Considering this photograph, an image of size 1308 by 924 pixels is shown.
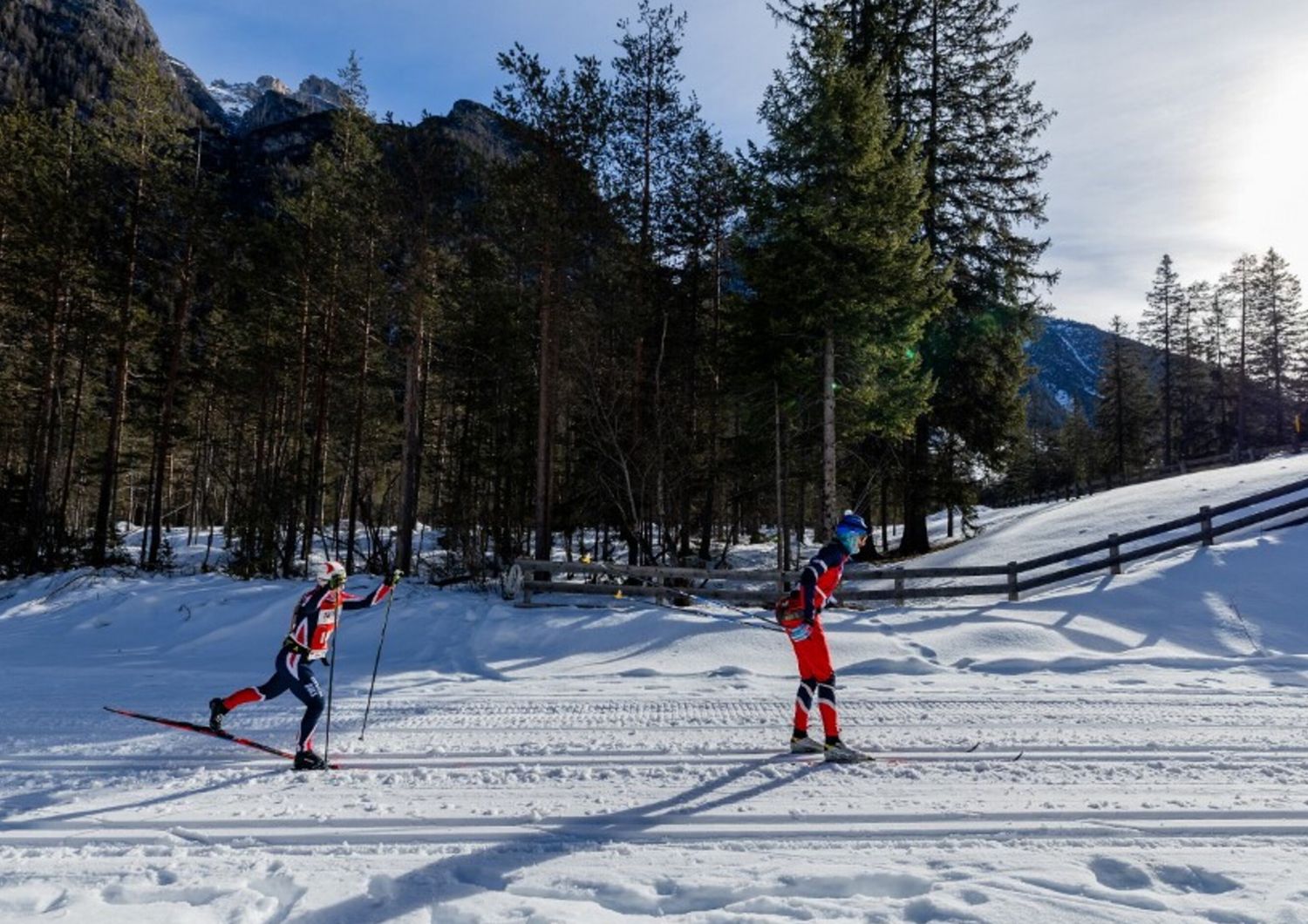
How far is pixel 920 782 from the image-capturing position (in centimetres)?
534

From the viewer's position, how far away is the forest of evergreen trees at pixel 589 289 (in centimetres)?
1644

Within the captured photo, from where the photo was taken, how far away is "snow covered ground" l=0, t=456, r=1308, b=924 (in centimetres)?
370

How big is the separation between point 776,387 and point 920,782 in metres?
13.5

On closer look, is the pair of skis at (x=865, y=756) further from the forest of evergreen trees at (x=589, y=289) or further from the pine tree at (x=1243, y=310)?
the pine tree at (x=1243, y=310)

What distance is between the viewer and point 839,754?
19.4 ft

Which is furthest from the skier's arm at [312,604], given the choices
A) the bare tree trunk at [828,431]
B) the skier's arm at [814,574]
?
the bare tree trunk at [828,431]

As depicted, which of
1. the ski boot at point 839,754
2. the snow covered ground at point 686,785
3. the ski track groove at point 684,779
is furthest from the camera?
the ski boot at point 839,754

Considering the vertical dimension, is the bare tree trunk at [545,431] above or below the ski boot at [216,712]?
above

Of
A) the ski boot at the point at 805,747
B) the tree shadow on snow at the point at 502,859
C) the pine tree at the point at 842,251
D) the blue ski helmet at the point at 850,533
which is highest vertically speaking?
the pine tree at the point at 842,251

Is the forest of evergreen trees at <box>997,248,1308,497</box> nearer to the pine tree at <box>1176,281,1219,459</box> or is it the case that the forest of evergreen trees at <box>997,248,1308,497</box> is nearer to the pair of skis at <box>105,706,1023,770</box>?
the pine tree at <box>1176,281,1219,459</box>

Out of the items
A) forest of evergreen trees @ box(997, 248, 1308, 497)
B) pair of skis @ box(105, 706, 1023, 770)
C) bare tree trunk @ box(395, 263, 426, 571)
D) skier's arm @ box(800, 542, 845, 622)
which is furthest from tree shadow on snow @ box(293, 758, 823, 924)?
forest of evergreen trees @ box(997, 248, 1308, 497)

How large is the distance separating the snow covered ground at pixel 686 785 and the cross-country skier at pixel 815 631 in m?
0.40

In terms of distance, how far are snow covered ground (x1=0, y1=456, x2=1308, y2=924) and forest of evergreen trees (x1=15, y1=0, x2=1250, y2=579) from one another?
6.88 metres

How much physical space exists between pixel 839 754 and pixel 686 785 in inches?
56.2
